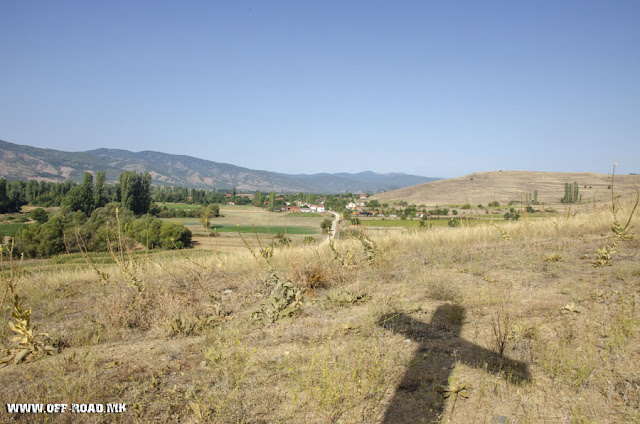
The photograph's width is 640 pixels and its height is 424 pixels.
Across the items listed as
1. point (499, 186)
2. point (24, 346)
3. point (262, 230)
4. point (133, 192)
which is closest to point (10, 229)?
point (133, 192)

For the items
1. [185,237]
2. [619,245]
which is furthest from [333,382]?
[185,237]

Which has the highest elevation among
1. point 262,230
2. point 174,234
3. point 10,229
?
point 262,230

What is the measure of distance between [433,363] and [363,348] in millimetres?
693

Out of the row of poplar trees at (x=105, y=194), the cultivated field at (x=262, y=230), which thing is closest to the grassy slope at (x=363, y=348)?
the cultivated field at (x=262, y=230)

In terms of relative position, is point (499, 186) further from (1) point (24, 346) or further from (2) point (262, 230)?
(1) point (24, 346)

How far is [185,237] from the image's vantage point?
36.6 metres

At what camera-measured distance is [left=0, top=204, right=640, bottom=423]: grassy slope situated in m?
2.65

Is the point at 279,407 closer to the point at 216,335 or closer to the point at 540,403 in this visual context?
the point at 216,335

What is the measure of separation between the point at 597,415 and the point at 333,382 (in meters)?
1.87

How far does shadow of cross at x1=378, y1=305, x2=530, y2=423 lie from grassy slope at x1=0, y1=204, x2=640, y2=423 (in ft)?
0.06

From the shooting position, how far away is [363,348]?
352cm

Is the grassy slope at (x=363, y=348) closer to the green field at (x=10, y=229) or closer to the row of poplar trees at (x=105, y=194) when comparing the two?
the green field at (x=10, y=229)

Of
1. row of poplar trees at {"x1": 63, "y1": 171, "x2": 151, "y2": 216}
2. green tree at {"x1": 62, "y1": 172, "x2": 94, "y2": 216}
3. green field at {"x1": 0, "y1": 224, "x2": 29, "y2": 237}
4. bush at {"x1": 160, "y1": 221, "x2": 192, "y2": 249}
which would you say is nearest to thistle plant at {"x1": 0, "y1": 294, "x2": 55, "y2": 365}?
bush at {"x1": 160, "y1": 221, "x2": 192, "y2": 249}

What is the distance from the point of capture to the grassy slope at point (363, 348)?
265 cm
